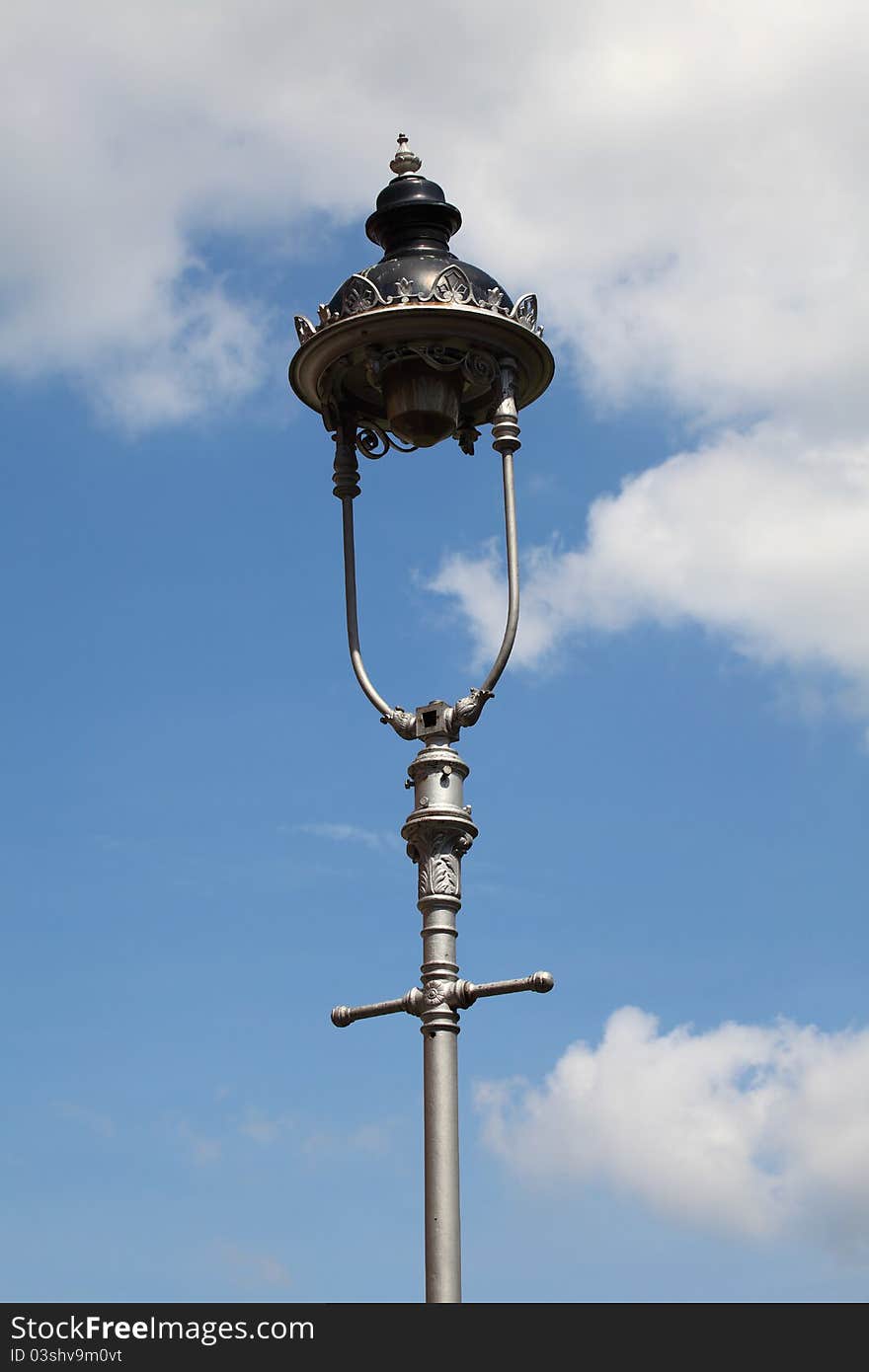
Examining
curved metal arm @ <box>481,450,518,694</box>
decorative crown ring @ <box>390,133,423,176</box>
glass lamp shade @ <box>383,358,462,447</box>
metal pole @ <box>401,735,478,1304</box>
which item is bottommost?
metal pole @ <box>401,735,478,1304</box>

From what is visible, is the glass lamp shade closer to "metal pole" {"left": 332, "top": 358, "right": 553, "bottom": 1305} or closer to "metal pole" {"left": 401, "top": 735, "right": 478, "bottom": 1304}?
"metal pole" {"left": 332, "top": 358, "right": 553, "bottom": 1305}

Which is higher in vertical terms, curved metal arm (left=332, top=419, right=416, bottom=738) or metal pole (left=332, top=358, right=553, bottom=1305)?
curved metal arm (left=332, top=419, right=416, bottom=738)

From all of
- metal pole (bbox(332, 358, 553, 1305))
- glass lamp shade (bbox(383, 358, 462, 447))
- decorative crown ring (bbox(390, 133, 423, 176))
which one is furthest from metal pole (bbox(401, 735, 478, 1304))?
decorative crown ring (bbox(390, 133, 423, 176))

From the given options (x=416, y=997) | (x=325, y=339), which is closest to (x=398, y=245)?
(x=325, y=339)

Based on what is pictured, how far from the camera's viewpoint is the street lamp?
15.8 meters

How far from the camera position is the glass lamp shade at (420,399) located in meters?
17.8

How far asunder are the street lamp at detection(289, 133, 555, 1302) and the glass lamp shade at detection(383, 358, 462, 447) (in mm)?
11

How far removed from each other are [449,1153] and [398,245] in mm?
7287

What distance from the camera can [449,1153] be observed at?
51.2 ft

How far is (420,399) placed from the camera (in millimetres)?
17797

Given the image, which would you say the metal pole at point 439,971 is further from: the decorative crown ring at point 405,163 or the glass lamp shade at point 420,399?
the decorative crown ring at point 405,163

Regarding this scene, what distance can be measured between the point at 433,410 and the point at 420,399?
139 mm

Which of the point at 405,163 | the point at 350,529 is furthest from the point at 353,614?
the point at 405,163
